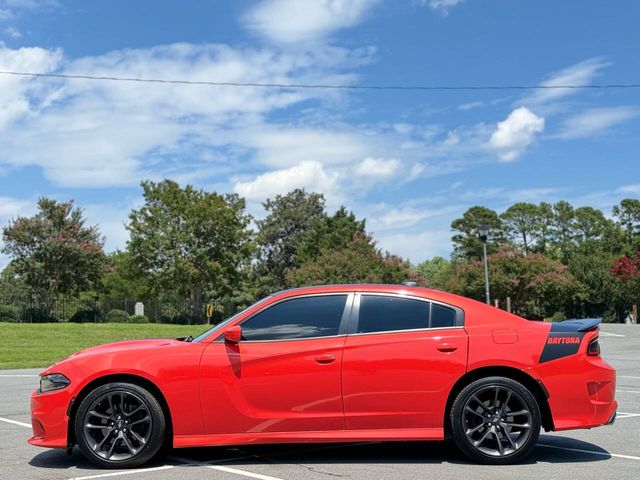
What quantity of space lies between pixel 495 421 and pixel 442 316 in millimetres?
1001

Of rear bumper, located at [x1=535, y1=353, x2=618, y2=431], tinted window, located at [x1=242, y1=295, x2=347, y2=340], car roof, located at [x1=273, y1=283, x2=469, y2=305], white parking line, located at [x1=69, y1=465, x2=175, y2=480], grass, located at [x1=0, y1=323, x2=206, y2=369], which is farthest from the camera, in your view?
grass, located at [x1=0, y1=323, x2=206, y2=369]

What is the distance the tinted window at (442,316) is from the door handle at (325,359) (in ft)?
3.13

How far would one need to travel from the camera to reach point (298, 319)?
6.20 metres

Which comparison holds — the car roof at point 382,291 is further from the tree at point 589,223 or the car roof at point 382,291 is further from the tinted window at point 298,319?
the tree at point 589,223

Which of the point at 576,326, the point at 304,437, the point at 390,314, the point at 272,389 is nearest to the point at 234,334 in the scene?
the point at 272,389

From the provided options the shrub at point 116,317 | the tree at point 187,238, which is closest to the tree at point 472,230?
the tree at point 187,238

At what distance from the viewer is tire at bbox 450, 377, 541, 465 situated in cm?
595

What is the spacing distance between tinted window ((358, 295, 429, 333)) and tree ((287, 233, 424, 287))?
133 ft

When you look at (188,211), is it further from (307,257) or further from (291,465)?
(291,465)

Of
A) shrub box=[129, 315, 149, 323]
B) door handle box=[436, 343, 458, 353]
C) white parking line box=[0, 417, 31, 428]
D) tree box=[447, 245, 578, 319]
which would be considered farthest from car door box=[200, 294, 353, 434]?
tree box=[447, 245, 578, 319]

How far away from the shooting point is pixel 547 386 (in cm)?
598

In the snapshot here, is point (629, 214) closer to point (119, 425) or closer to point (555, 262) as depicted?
point (555, 262)

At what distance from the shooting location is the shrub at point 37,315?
126 feet

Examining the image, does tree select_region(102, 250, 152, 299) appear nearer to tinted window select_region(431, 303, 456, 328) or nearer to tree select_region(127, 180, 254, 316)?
tree select_region(127, 180, 254, 316)
